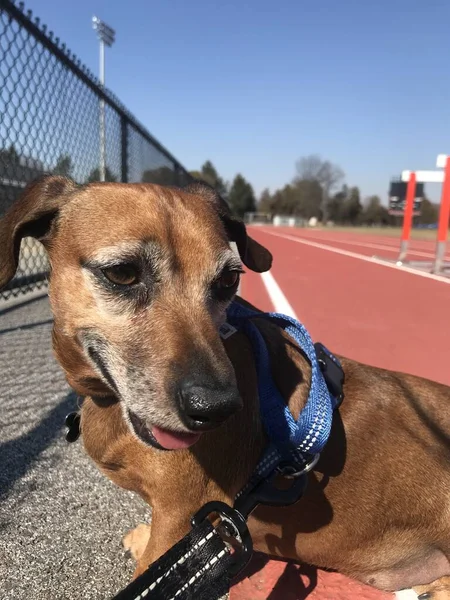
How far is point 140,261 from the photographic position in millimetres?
1799

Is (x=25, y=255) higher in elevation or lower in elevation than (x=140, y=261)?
lower

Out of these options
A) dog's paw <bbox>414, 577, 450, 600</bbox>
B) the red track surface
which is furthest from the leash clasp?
dog's paw <bbox>414, 577, 450, 600</bbox>

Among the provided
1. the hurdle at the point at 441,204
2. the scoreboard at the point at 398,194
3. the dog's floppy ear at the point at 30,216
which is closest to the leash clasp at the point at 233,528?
the dog's floppy ear at the point at 30,216

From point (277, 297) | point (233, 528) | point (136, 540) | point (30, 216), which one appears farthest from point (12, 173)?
point (233, 528)

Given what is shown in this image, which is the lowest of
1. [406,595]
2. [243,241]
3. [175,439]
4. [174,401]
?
[406,595]

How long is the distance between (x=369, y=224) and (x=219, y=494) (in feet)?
334

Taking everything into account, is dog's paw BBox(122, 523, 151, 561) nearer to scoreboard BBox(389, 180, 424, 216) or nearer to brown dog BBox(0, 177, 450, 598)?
brown dog BBox(0, 177, 450, 598)

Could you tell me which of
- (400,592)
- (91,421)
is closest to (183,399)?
(91,421)

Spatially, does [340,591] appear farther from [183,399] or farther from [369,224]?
[369,224]

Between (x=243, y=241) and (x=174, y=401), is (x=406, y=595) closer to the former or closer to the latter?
(x=174, y=401)

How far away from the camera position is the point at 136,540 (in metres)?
2.10

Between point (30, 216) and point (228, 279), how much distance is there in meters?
0.84

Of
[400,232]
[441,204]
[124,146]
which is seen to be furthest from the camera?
[400,232]

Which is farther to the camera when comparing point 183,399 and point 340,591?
point 340,591
